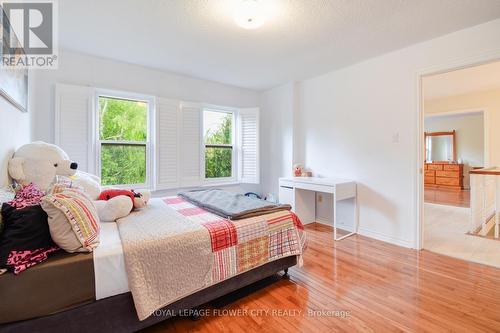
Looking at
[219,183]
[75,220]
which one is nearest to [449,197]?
[219,183]

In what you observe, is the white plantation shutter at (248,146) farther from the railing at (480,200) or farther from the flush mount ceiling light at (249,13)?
the railing at (480,200)

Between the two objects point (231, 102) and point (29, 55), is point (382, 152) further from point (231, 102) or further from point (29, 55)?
point (29, 55)

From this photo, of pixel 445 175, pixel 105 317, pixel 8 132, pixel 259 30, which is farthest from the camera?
pixel 445 175

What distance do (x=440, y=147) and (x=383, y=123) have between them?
6.22 metres

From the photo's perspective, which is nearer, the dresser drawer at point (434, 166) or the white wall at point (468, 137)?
the white wall at point (468, 137)

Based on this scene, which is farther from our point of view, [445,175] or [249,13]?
[445,175]

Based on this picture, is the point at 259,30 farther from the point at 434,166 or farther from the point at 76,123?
the point at 434,166

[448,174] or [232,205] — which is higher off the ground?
[448,174]

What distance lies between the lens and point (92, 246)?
1306 millimetres

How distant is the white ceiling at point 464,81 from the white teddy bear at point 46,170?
4423 millimetres

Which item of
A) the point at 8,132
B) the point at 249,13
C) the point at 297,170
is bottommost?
the point at 297,170

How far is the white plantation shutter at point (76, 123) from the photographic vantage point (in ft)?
9.13

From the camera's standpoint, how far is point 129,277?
1.30m

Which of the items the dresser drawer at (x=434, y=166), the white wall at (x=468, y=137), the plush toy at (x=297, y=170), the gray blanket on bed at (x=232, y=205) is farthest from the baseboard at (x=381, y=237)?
the dresser drawer at (x=434, y=166)
